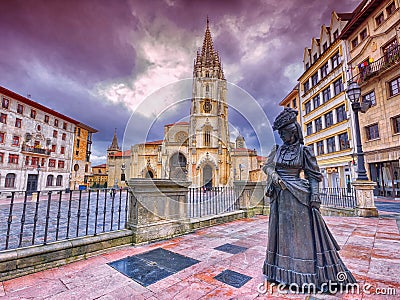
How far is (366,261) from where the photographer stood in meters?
3.21

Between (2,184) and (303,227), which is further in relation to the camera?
(2,184)

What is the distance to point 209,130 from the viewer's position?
1502 inches

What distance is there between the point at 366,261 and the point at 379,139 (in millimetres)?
15435

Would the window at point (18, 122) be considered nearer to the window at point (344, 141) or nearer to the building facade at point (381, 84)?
the building facade at point (381, 84)

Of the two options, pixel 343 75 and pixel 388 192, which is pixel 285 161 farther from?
pixel 343 75

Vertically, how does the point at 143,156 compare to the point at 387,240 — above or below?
above

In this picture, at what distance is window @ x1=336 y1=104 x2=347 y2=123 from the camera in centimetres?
1755

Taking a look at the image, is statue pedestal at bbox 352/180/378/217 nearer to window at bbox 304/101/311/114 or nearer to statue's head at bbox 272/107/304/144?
statue's head at bbox 272/107/304/144

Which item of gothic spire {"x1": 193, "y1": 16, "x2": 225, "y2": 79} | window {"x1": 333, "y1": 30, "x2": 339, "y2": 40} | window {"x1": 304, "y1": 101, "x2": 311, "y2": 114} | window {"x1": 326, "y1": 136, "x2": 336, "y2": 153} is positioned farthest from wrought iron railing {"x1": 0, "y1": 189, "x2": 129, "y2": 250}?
gothic spire {"x1": 193, "y1": 16, "x2": 225, "y2": 79}

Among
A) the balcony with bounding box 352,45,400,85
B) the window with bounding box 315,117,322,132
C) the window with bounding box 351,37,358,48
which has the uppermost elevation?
the window with bounding box 351,37,358,48

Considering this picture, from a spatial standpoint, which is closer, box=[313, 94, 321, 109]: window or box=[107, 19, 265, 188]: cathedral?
box=[313, 94, 321, 109]: window

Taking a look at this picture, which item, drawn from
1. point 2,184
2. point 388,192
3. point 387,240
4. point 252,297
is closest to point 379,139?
point 388,192

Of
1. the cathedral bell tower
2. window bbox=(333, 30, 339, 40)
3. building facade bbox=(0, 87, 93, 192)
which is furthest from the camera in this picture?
the cathedral bell tower

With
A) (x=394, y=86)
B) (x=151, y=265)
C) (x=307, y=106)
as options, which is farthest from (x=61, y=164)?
(x=394, y=86)
